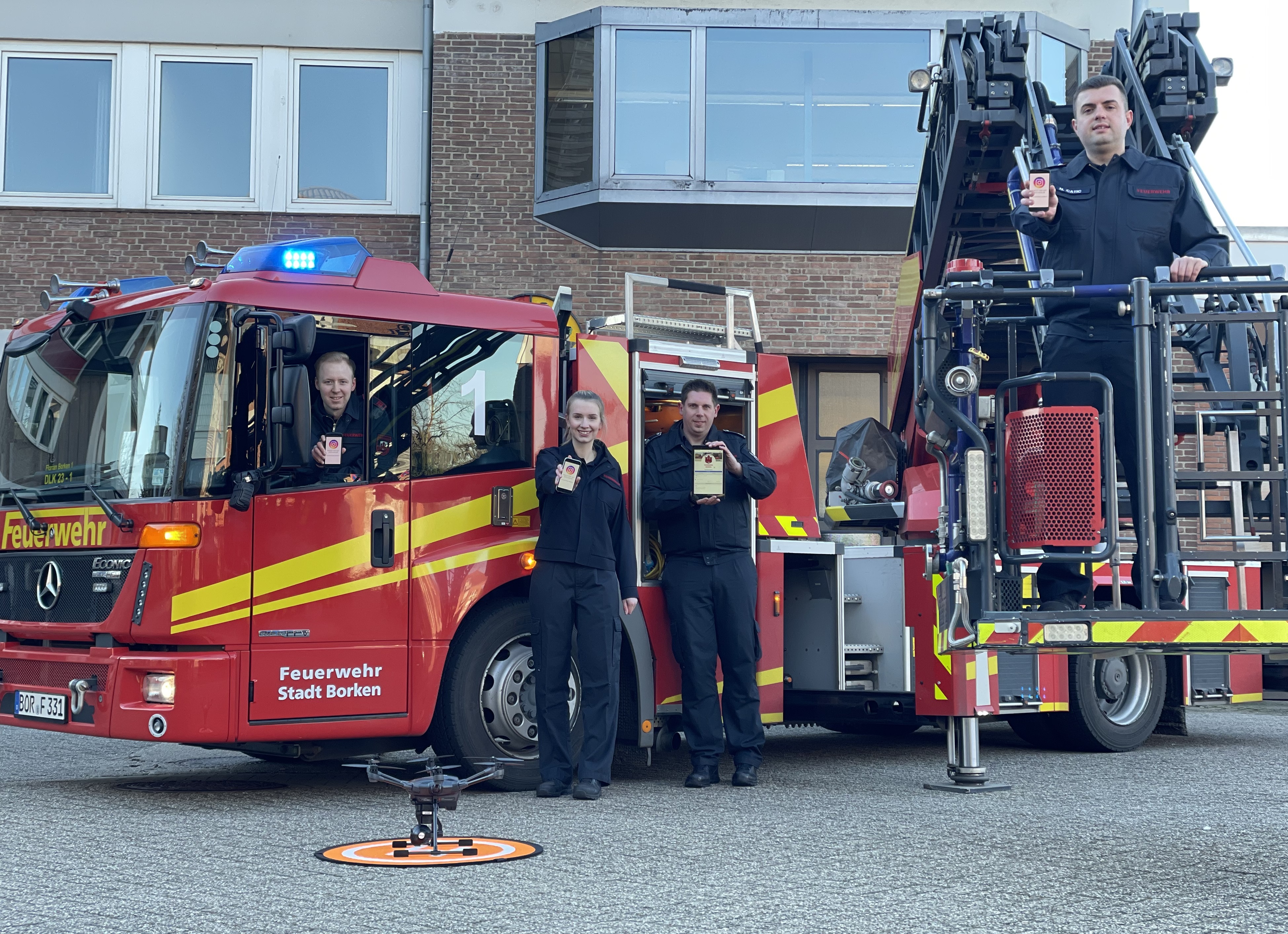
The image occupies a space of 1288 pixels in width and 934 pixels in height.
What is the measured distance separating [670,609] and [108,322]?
10.8 ft

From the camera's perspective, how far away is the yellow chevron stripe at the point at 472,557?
25.2ft

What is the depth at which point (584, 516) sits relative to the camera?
7824 millimetres

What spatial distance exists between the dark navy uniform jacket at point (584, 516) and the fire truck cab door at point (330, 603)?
2.30ft

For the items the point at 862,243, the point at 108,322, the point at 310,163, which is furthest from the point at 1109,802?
the point at 310,163

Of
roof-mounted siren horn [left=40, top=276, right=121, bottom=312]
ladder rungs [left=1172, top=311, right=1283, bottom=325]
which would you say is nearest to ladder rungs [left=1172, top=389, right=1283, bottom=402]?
ladder rungs [left=1172, top=311, right=1283, bottom=325]

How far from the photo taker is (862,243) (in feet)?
53.9

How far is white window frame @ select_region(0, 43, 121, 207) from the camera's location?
54.4ft

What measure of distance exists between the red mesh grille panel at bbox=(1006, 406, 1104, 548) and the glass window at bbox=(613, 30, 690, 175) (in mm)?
10851

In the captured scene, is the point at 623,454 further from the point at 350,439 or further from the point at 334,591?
the point at 334,591

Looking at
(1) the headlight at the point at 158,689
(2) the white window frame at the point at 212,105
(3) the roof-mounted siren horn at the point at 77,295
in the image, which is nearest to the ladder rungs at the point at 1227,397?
(1) the headlight at the point at 158,689

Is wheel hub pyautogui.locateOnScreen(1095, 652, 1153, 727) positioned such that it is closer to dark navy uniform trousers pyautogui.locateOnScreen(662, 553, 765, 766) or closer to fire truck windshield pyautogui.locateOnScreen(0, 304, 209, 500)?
dark navy uniform trousers pyautogui.locateOnScreen(662, 553, 765, 766)

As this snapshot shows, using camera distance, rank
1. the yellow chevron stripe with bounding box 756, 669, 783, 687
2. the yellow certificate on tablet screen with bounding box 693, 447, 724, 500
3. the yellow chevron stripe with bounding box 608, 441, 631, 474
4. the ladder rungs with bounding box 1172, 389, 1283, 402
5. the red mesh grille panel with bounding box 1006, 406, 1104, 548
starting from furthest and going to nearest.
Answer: the yellow chevron stripe with bounding box 756, 669, 783, 687
the yellow chevron stripe with bounding box 608, 441, 631, 474
the yellow certificate on tablet screen with bounding box 693, 447, 724, 500
the red mesh grille panel with bounding box 1006, 406, 1104, 548
the ladder rungs with bounding box 1172, 389, 1283, 402

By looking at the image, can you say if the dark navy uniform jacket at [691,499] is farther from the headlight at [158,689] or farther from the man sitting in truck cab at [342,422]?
the headlight at [158,689]

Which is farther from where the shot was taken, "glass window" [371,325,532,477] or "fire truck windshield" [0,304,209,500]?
"glass window" [371,325,532,477]
